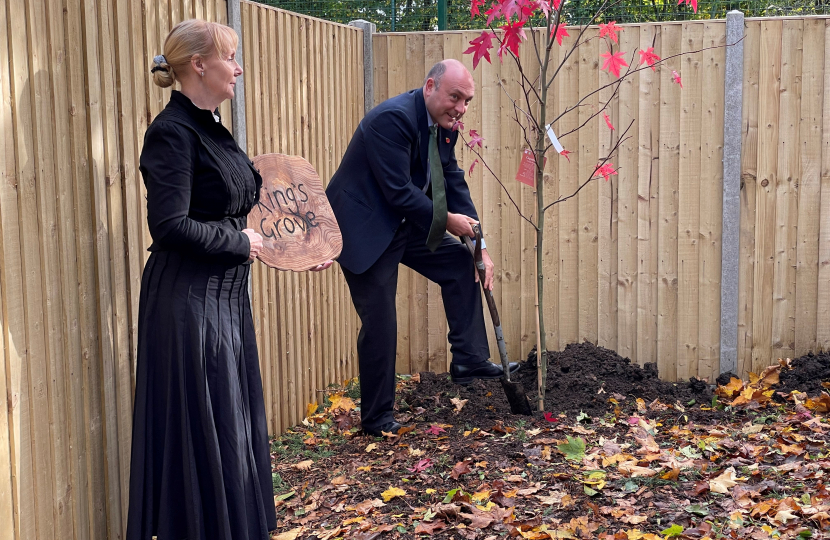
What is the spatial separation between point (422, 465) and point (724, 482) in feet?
4.61

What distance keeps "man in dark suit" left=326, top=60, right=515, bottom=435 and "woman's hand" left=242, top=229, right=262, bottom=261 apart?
5.26 ft

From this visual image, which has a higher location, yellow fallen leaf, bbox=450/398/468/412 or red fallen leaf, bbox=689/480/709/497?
red fallen leaf, bbox=689/480/709/497

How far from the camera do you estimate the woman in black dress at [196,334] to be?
2.83m

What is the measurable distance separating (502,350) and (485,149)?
1.78m

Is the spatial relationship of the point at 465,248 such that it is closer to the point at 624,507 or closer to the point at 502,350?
the point at 502,350

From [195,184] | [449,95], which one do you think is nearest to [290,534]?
[195,184]

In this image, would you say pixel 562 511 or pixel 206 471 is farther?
pixel 562 511

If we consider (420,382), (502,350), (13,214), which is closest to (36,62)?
(13,214)

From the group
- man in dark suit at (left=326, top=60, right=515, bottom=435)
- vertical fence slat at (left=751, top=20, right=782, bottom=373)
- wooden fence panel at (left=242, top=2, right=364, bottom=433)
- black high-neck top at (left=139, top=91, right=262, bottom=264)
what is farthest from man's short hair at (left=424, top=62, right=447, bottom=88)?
vertical fence slat at (left=751, top=20, right=782, bottom=373)

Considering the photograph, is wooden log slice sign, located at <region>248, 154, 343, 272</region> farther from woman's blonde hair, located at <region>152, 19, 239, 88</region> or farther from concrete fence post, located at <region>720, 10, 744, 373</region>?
concrete fence post, located at <region>720, 10, 744, 373</region>

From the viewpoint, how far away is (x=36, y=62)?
2.78 meters

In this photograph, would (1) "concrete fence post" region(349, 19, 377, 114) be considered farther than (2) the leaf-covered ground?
Yes

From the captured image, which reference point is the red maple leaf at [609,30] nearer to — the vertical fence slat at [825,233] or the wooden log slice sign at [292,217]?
the vertical fence slat at [825,233]

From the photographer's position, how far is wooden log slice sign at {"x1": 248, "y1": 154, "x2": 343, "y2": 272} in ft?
10.7
